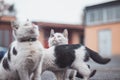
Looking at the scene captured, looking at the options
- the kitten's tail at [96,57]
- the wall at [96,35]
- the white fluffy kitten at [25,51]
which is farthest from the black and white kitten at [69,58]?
the wall at [96,35]

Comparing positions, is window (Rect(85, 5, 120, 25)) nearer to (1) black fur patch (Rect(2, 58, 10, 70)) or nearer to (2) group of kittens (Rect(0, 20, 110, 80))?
(2) group of kittens (Rect(0, 20, 110, 80))

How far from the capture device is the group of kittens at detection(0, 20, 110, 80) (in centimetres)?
655

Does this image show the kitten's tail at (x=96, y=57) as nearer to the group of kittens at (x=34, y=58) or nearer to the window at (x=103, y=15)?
the group of kittens at (x=34, y=58)

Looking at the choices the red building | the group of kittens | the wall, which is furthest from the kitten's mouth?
the wall

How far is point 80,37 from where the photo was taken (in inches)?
1716

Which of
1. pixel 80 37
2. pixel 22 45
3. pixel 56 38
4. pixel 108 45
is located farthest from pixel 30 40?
pixel 80 37

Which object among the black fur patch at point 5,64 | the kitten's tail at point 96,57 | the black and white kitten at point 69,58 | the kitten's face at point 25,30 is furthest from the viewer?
the kitten's tail at point 96,57

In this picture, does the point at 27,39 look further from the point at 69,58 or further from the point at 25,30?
the point at 69,58

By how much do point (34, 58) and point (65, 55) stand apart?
1.08 m

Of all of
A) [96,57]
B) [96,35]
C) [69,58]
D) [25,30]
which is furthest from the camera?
[96,35]

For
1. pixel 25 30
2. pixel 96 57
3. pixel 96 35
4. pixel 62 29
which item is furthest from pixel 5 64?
pixel 96 35

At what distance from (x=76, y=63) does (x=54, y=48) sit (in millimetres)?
596

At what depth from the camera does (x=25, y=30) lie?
652 centimetres

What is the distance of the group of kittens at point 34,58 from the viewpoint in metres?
6.55
